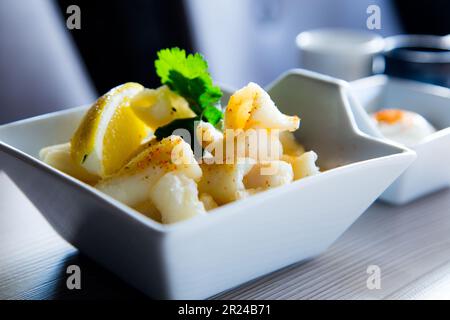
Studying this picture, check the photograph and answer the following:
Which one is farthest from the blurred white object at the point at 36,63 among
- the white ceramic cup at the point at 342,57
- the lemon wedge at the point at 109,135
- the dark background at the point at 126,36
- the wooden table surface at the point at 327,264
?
the lemon wedge at the point at 109,135

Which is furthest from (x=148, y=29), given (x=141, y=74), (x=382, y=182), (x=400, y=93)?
(x=382, y=182)

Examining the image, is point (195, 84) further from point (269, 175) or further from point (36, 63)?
point (36, 63)

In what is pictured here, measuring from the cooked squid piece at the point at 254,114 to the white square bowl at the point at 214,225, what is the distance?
0.31 ft

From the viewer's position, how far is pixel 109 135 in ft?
2.79

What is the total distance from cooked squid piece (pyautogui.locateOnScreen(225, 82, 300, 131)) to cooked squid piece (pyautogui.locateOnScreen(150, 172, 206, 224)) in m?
0.14

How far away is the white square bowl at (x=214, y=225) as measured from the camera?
0.66 m

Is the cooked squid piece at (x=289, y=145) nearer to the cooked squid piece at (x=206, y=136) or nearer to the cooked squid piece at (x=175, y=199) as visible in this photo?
the cooked squid piece at (x=206, y=136)

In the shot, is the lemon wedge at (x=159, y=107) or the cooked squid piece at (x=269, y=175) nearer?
the cooked squid piece at (x=269, y=175)

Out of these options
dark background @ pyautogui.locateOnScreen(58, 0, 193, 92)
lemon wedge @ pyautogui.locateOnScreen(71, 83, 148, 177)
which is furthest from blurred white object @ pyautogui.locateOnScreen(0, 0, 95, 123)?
lemon wedge @ pyautogui.locateOnScreen(71, 83, 148, 177)

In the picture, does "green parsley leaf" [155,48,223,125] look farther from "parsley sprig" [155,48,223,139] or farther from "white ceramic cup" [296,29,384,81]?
"white ceramic cup" [296,29,384,81]

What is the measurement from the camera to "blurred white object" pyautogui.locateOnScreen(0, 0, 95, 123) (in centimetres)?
176

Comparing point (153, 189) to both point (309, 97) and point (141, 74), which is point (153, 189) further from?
point (141, 74)

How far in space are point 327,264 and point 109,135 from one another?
1.11 ft
